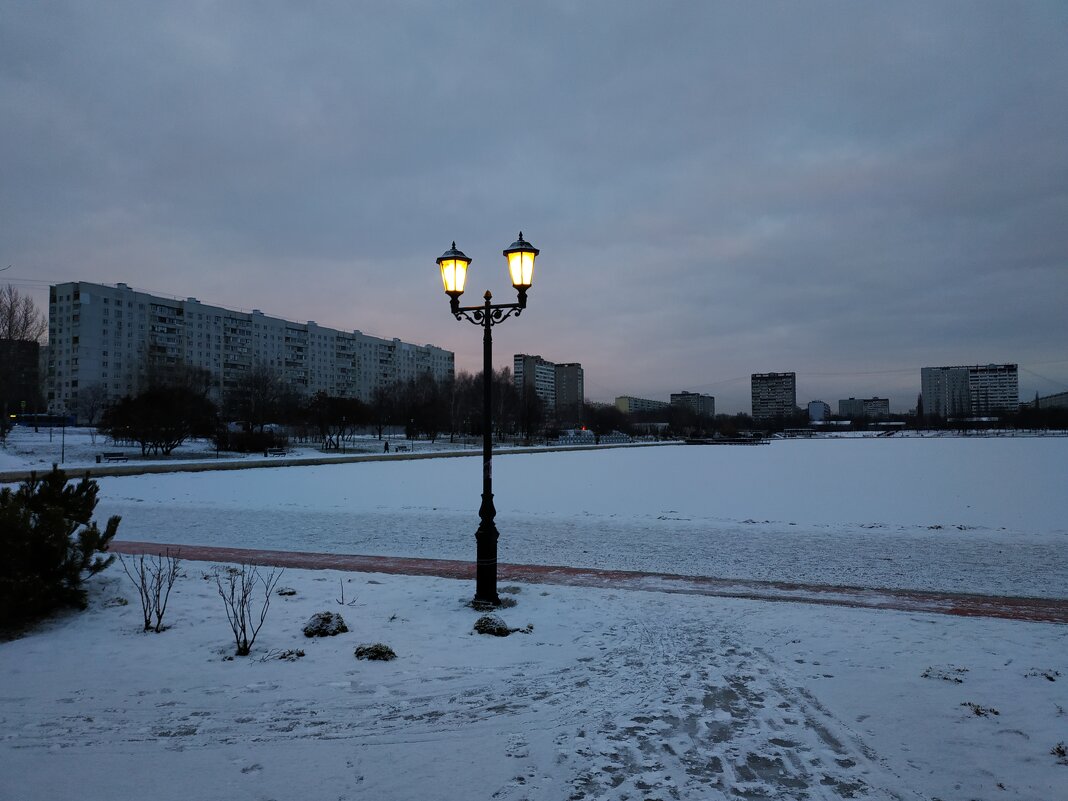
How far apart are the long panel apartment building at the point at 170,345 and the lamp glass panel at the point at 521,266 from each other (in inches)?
3204

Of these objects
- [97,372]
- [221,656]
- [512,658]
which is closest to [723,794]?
[512,658]

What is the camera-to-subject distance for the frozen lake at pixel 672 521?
35.8 ft

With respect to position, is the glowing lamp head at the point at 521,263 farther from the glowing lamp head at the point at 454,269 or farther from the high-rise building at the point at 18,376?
the high-rise building at the point at 18,376

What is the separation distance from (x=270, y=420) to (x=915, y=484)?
62432mm

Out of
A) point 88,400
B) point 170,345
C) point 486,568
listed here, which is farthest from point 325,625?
point 170,345

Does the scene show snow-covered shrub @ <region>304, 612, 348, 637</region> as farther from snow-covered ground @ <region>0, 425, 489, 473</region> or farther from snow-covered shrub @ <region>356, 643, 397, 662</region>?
snow-covered ground @ <region>0, 425, 489, 473</region>

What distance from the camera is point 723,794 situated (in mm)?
3613

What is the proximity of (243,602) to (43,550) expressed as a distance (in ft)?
7.72

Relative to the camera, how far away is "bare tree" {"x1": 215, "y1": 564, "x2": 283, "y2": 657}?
19.1 feet

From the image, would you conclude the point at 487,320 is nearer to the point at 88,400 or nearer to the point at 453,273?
the point at 453,273

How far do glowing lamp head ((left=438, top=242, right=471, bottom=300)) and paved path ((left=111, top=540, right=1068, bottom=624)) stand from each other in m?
4.21

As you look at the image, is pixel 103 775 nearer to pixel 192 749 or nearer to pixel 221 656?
pixel 192 749

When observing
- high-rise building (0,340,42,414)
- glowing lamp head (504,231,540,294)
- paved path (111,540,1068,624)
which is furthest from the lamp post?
high-rise building (0,340,42,414)

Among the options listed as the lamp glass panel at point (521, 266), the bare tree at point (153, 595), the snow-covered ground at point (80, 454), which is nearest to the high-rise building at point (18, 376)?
the snow-covered ground at point (80, 454)
